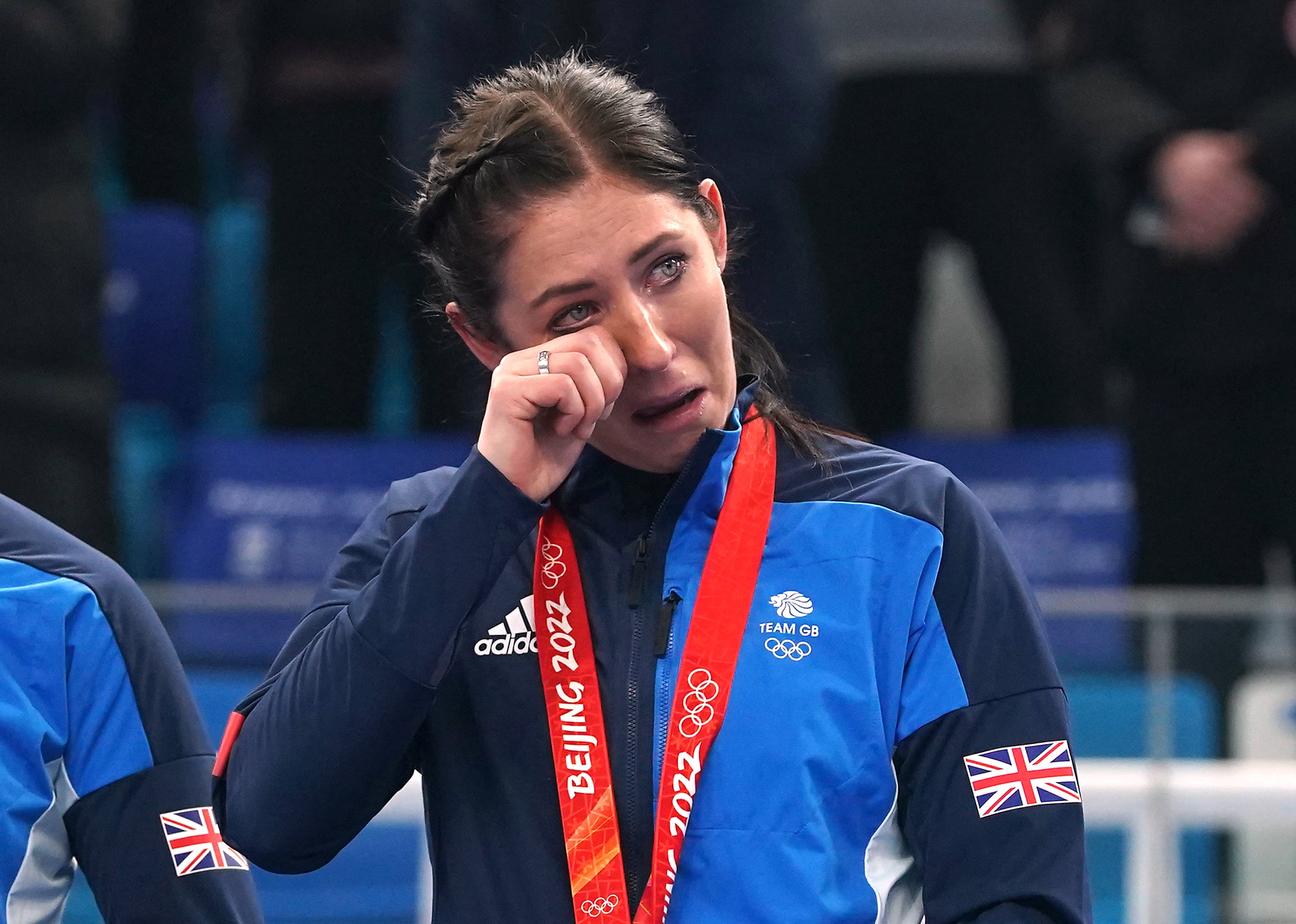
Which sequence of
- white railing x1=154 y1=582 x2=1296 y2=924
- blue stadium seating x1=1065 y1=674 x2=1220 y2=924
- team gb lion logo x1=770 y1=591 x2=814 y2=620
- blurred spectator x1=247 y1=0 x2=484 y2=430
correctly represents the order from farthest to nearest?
1. blurred spectator x1=247 y1=0 x2=484 y2=430
2. blue stadium seating x1=1065 y1=674 x2=1220 y2=924
3. white railing x1=154 y1=582 x2=1296 y2=924
4. team gb lion logo x1=770 y1=591 x2=814 y2=620

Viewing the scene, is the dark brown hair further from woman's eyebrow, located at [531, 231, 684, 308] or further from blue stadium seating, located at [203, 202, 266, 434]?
blue stadium seating, located at [203, 202, 266, 434]

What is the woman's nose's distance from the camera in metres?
1.82

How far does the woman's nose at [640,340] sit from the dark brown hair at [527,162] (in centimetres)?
14

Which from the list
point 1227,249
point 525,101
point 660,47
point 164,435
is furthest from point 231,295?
point 525,101

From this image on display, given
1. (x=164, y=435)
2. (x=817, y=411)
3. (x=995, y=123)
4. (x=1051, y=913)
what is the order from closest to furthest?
(x=1051, y=913) < (x=817, y=411) < (x=995, y=123) < (x=164, y=435)

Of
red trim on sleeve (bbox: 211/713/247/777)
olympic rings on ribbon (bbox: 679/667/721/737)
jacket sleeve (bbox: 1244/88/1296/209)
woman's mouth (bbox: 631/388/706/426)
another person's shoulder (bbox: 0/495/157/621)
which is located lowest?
red trim on sleeve (bbox: 211/713/247/777)

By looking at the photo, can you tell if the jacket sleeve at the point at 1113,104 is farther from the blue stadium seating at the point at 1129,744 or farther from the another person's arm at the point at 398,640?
the another person's arm at the point at 398,640

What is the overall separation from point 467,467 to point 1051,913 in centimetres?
68

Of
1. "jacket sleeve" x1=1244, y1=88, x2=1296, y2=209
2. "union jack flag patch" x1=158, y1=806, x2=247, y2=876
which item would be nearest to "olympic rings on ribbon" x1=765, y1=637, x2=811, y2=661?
"union jack flag patch" x1=158, y1=806, x2=247, y2=876

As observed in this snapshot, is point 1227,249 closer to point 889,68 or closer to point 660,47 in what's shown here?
point 889,68

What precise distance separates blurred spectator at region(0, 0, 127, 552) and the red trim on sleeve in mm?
2583

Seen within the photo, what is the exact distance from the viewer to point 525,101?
1900 mm

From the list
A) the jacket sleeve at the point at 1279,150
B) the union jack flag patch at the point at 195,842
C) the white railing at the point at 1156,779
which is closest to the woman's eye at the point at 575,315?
the union jack flag patch at the point at 195,842

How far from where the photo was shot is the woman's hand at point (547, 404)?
1771 mm
